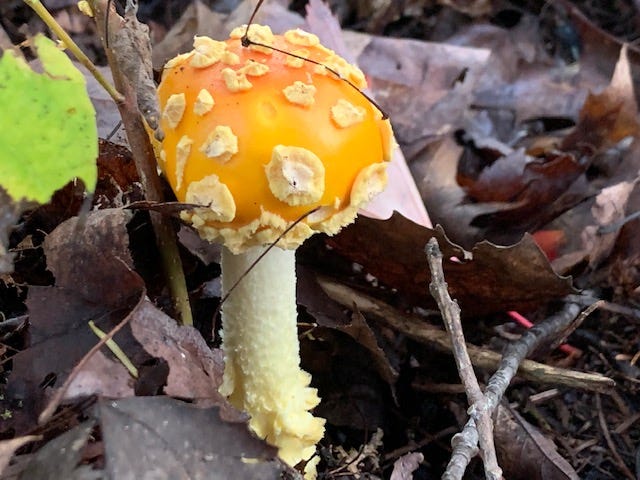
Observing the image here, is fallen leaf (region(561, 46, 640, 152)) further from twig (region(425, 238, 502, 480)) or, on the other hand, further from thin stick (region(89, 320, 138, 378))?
thin stick (region(89, 320, 138, 378))

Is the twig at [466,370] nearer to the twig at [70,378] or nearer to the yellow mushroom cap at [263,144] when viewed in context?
the yellow mushroom cap at [263,144]

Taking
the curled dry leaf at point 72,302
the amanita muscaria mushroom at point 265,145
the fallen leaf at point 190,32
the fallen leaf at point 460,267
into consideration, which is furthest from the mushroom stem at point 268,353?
the fallen leaf at point 190,32

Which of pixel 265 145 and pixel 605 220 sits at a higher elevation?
pixel 265 145

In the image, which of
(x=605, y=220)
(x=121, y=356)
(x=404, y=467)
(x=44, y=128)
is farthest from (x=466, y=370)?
(x=605, y=220)

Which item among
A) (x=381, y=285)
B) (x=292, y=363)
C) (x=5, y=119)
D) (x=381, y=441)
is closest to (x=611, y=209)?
(x=381, y=285)

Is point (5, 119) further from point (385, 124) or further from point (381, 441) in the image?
point (381, 441)

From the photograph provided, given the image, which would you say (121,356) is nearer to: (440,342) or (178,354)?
(178,354)

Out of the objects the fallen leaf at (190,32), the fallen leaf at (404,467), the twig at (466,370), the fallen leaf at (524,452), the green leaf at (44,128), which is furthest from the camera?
the fallen leaf at (190,32)
